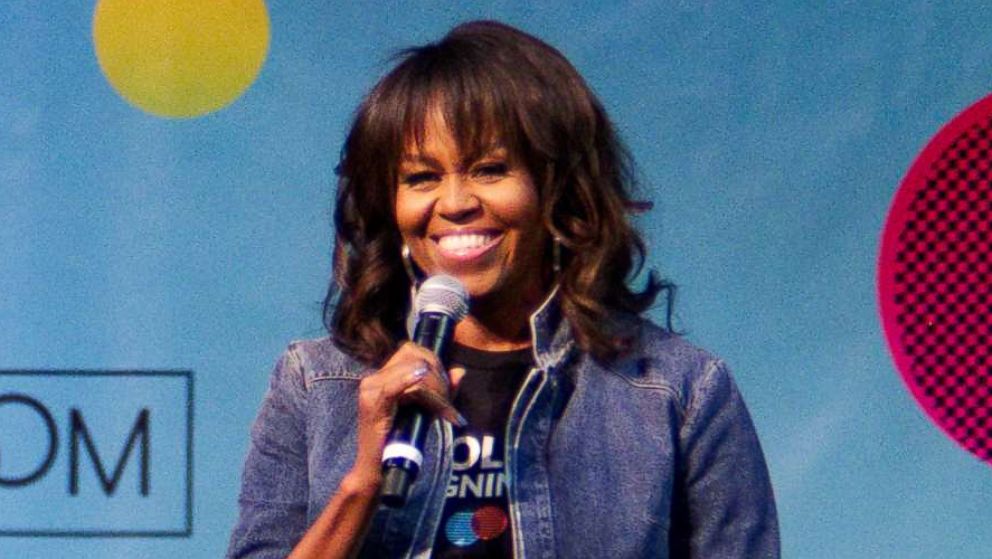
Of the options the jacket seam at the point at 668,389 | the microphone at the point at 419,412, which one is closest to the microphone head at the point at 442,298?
the microphone at the point at 419,412

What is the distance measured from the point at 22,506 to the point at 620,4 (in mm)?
1194

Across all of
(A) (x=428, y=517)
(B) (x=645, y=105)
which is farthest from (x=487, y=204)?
(B) (x=645, y=105)

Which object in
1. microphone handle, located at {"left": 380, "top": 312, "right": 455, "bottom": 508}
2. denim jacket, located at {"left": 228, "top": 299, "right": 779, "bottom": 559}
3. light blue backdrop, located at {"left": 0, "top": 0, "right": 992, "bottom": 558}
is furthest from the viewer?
light blue backdrop, located at {"left": 0, "top": 0, "right": 992, "bottom": 558}

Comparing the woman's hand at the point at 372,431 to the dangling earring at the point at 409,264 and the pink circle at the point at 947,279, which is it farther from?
the pink circle at the point at 947,279

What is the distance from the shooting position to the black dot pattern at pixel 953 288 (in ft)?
8.55

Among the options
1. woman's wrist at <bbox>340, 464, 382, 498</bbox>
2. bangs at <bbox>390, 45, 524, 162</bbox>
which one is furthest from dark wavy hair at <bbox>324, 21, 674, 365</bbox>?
woman's wrist at <bbox>340, 464, 382, 498</bbox>

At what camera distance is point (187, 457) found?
261cm

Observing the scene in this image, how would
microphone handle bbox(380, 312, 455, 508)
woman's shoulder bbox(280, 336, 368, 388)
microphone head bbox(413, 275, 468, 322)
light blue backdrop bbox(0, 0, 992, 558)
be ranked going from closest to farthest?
microphone handle bbox(380, 312, 455, 508), microphone head bbox(413, 275, 468, 322), woman's shoulder bbox(280, 336, 368, 388), light blue backdrop bbox(0, 0, 992, 558)

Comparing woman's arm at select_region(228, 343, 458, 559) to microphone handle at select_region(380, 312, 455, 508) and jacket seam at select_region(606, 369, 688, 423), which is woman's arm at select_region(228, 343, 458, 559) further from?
→ jacket seam at select_region(606, 369, 688, 423)

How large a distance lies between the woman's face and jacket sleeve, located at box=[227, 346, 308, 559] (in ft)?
0.75

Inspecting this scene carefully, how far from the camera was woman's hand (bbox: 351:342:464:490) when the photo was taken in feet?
5.28

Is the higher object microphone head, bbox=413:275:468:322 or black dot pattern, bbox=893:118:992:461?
black dot pattern, bbox=893:118:992:461

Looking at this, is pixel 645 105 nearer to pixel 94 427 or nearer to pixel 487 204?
pixel 487 204

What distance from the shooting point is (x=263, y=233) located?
8.56 feet
